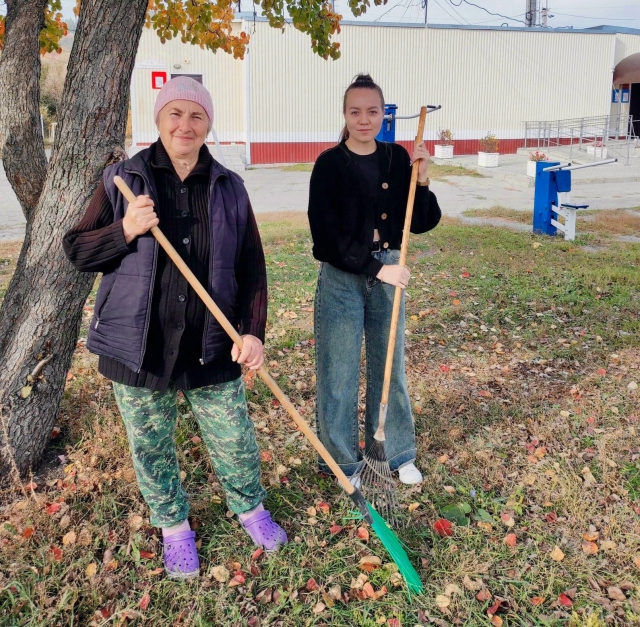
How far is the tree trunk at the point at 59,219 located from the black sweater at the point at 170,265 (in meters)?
0.97

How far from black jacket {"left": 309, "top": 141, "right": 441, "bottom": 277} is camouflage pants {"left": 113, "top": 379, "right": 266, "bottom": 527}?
2.53 feet

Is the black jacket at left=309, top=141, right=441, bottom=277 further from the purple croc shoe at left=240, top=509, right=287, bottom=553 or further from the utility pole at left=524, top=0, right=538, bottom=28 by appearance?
the utility pole at left=524, top=0, right=538, bottom=28

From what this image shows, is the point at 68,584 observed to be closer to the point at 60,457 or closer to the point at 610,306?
the point at 60,457

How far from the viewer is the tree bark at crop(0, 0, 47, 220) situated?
3.39 metres

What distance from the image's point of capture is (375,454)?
318cm

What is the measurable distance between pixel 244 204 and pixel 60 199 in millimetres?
1285

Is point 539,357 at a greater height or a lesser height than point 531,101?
lesser

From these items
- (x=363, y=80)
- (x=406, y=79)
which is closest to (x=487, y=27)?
(x=406, y=79)

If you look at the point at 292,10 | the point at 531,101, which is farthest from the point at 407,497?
the point at 531,101

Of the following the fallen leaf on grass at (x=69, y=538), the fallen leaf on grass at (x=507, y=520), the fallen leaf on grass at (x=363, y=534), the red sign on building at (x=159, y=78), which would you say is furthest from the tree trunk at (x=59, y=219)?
the red sign on building at (x=159, y=78)

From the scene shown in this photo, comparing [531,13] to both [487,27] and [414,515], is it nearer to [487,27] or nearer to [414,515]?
[487,27]

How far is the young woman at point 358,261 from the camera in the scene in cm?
291

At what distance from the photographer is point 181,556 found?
2.72 metres

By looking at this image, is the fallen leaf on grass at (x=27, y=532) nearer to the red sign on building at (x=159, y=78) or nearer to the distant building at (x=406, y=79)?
the red sign on building at (x=159, y=78)
